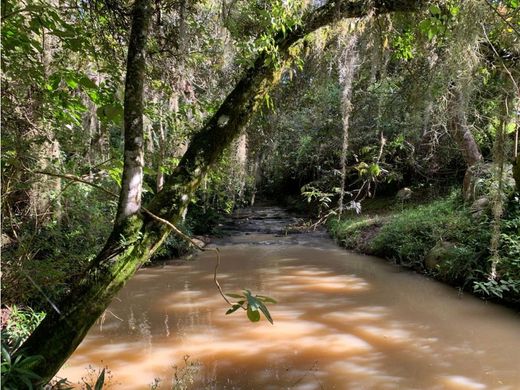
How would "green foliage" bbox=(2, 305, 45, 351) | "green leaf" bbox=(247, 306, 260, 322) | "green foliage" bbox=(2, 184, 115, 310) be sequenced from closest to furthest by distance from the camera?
"green leaf" bbox=(247, 306, 260, 322), "green foliage" bbox=(2, 305, 45, 351), "green foliage" bbox=(2, 184, 115, 310)

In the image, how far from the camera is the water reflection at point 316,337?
4.04 meters

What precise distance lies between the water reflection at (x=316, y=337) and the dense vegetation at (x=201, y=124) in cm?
88

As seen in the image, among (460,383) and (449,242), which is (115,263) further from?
(449,242)

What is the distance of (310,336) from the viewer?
5074 millimetres

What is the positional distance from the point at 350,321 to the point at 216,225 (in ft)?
29.5

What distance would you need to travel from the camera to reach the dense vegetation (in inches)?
85.7

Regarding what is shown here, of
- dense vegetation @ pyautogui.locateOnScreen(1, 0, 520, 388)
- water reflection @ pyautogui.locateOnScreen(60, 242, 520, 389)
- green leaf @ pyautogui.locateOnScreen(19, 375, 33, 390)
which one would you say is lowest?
water reflection @ pyautogui.locateOnScreen(60, 242, 520, 389)

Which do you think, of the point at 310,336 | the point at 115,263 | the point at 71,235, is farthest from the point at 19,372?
the point at 71,235

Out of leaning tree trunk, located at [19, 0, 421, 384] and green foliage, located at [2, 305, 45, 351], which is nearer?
leaning tree trunk, located at [19, 0, 421, 384]

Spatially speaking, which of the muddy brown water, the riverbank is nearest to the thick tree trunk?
the muddy brown water

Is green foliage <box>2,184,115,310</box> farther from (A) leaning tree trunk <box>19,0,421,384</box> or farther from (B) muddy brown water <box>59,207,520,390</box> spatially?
(A) leaning tree trunk <box>19,0,421,384</box>

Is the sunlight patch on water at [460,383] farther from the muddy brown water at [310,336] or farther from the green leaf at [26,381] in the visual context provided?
the green leaf at [26,381]

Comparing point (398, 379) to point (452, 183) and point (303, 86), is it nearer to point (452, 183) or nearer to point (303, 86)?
point (303, 86)

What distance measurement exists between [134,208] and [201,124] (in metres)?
4.59
